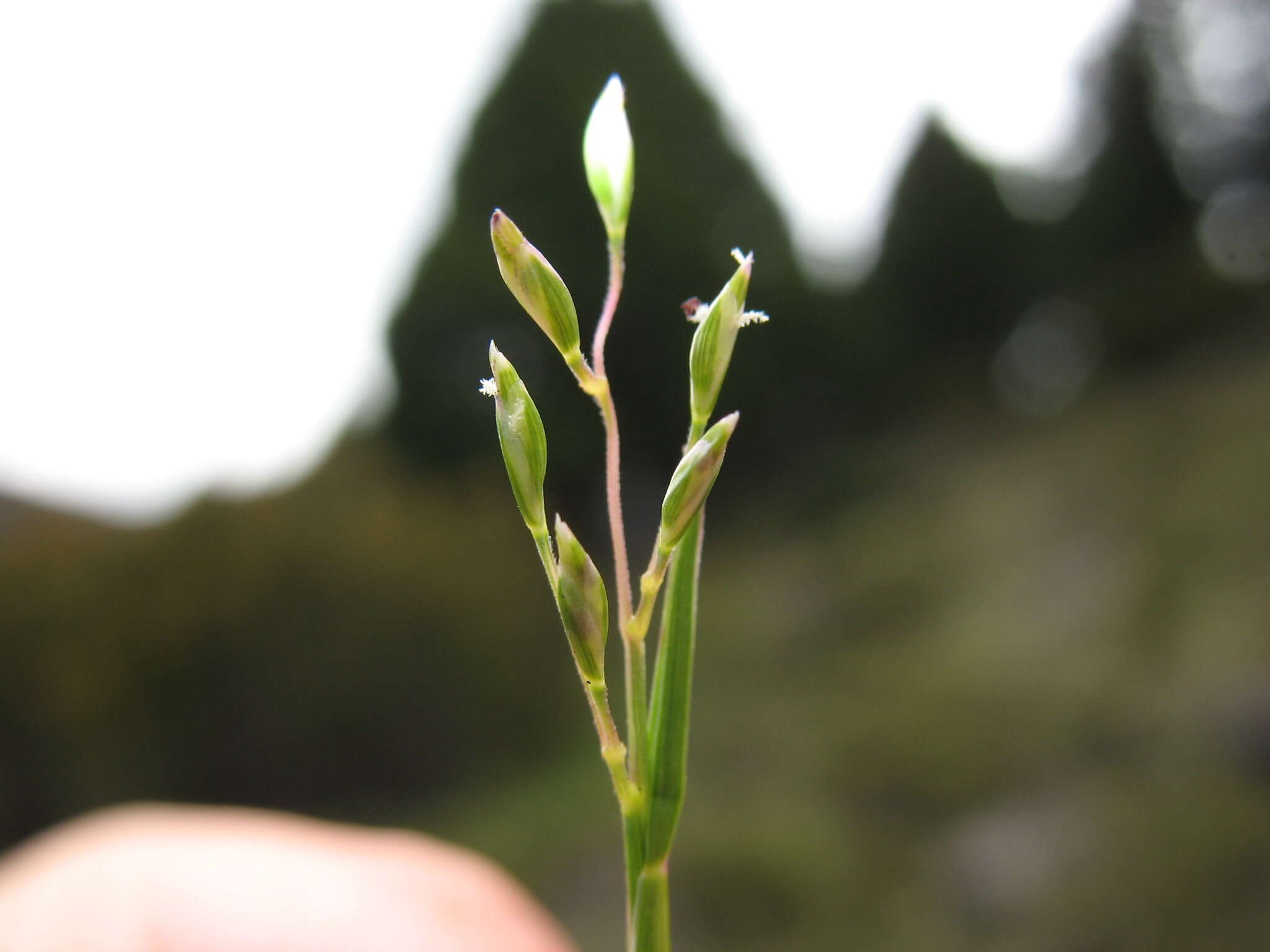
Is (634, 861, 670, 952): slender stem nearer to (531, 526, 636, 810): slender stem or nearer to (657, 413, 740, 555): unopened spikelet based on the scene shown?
(531, 526, 636, 810): slender stem

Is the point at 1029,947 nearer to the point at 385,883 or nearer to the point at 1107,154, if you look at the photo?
the point at 385,883

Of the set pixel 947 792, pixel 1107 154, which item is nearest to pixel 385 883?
pixel 947 792

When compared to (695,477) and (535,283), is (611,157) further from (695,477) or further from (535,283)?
(695,477)

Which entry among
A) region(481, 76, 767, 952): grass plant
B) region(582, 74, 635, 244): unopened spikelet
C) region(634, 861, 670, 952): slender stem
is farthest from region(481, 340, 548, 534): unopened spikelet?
region(634, 861, 670, 952): slender stem

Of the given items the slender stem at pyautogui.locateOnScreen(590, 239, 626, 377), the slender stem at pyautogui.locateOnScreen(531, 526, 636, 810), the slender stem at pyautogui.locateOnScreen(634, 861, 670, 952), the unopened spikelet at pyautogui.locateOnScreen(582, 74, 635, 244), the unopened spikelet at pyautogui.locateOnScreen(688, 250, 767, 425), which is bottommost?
the slender stem at pyautogui.locateOnScreen(634, 861, 670, 952)

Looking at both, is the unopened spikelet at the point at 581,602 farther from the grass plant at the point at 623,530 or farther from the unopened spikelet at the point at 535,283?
the unopened spikelet at the point at 535,283
